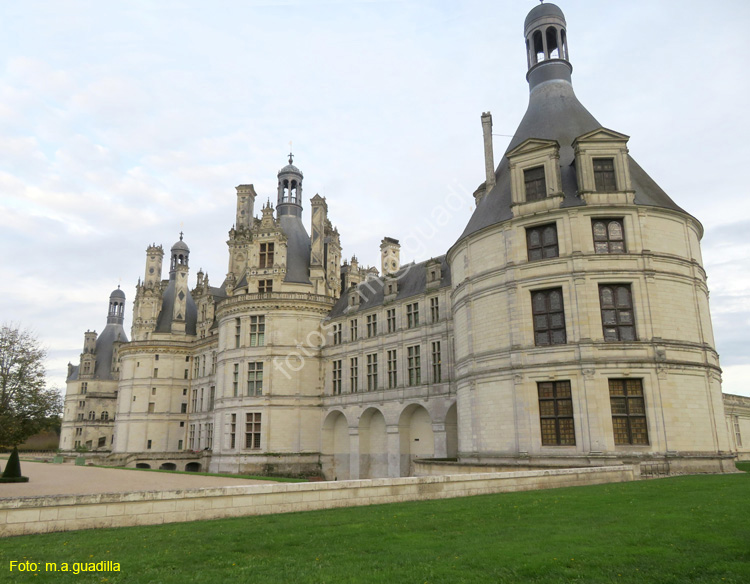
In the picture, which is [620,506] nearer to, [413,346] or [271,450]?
[413,346]

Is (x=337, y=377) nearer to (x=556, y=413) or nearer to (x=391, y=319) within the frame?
(x=391, y=319)

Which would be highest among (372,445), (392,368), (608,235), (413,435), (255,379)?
(608,235)

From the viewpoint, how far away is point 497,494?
15.9m

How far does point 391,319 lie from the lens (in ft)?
131

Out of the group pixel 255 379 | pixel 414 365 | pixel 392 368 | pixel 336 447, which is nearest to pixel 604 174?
pixel 414 365

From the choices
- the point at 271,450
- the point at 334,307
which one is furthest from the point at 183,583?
the point at 334,307

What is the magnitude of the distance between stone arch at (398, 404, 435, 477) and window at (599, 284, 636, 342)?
1548cm

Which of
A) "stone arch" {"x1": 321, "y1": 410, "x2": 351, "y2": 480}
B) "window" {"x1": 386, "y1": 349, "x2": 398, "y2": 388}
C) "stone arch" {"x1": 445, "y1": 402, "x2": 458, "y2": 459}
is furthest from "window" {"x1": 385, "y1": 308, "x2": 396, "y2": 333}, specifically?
"stone arch" {"x1": 321, "y1": 410, "x2": 351, "y2": 480}

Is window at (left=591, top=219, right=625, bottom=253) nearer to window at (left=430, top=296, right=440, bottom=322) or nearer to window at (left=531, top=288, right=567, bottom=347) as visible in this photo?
window at (left=531, top=288, right=567, bottom=347)

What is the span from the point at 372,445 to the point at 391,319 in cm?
923

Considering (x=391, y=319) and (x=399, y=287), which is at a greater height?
(x=399, y=287)

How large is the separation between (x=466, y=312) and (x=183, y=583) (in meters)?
22.1

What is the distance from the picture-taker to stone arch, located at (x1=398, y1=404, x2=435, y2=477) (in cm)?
3659

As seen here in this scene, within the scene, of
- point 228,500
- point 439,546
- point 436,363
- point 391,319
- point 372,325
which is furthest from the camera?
point 372,325
